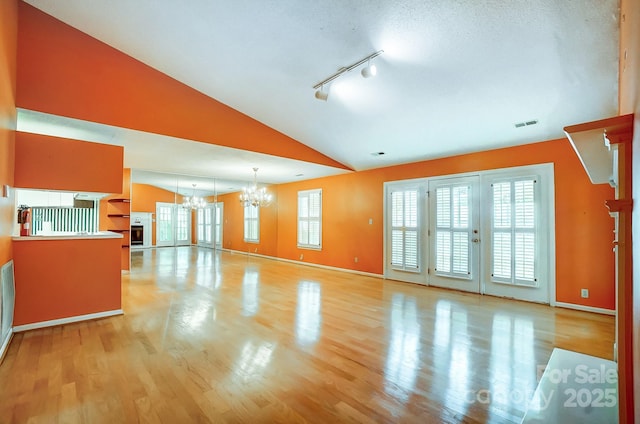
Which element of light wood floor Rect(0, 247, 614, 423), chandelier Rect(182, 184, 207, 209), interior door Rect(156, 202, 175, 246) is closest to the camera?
light wood floor Rect(0, 247, 614, 423)

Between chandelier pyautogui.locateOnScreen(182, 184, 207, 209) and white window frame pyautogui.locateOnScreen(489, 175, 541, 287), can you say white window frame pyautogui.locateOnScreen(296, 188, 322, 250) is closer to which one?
chandelier pyautogui.locateOnScreen(182, 184, 207, 209)

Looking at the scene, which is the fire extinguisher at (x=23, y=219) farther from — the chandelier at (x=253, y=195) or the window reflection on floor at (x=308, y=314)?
the chandelier at (x=253, y=195)

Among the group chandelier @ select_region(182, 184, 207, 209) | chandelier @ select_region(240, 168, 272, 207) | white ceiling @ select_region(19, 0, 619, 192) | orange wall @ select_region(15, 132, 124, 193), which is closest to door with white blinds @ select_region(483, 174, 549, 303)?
white ceiling @ select_region(19, 0, 619, 192)

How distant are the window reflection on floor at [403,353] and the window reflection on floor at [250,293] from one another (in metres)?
1.87

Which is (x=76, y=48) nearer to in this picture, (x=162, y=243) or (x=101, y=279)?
(x=101, y=279)

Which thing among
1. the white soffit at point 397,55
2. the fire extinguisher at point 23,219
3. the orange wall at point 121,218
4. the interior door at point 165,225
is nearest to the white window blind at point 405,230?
the white soffit at point 397,55

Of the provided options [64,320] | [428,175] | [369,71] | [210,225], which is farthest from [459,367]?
[210,225]

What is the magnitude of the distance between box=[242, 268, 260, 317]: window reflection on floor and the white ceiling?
8.04 feet

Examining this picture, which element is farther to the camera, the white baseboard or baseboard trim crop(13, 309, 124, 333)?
baseboard trim crop(13, 309, 124, 333)

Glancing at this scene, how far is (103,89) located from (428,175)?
5.33 metres

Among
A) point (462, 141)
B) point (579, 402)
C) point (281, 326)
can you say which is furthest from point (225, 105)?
point (579, 402)

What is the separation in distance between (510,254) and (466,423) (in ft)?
12.1

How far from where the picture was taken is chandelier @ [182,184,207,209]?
690cm

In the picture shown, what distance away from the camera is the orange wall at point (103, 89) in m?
3.20
